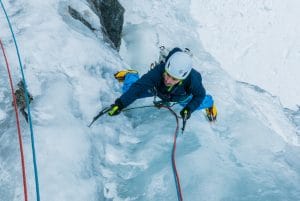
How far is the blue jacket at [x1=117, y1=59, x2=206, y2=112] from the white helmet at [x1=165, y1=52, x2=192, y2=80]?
0.26m

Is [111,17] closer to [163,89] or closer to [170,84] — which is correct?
[163,89]

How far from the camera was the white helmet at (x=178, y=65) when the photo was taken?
3779 millimetres

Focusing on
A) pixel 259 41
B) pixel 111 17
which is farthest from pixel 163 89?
pixel 259 41

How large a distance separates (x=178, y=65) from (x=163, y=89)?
2.24ft

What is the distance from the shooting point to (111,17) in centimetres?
695

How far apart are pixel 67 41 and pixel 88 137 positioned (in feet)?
5.23

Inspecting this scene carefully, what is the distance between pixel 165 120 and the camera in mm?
4656

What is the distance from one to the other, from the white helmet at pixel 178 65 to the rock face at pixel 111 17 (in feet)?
9.90

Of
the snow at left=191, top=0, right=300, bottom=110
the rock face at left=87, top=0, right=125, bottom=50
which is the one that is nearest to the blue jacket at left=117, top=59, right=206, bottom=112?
the rock face at left=87, top=0, right=125, bottom=50

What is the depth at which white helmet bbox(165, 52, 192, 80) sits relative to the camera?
3.78 meters

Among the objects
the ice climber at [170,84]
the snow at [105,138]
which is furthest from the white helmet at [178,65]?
the snow at [105,138]

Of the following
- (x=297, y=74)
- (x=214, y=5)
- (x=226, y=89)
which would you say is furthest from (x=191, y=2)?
(x=226, y=89)

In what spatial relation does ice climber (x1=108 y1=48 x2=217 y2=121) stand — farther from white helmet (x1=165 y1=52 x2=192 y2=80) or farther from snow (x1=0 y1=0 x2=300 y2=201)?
snow (x1=0 y1=0 x2=300 y2=201)

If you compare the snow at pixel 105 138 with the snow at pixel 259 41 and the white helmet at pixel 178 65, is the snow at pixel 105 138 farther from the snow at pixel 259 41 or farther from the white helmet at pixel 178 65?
the snow at pixel 259 41
